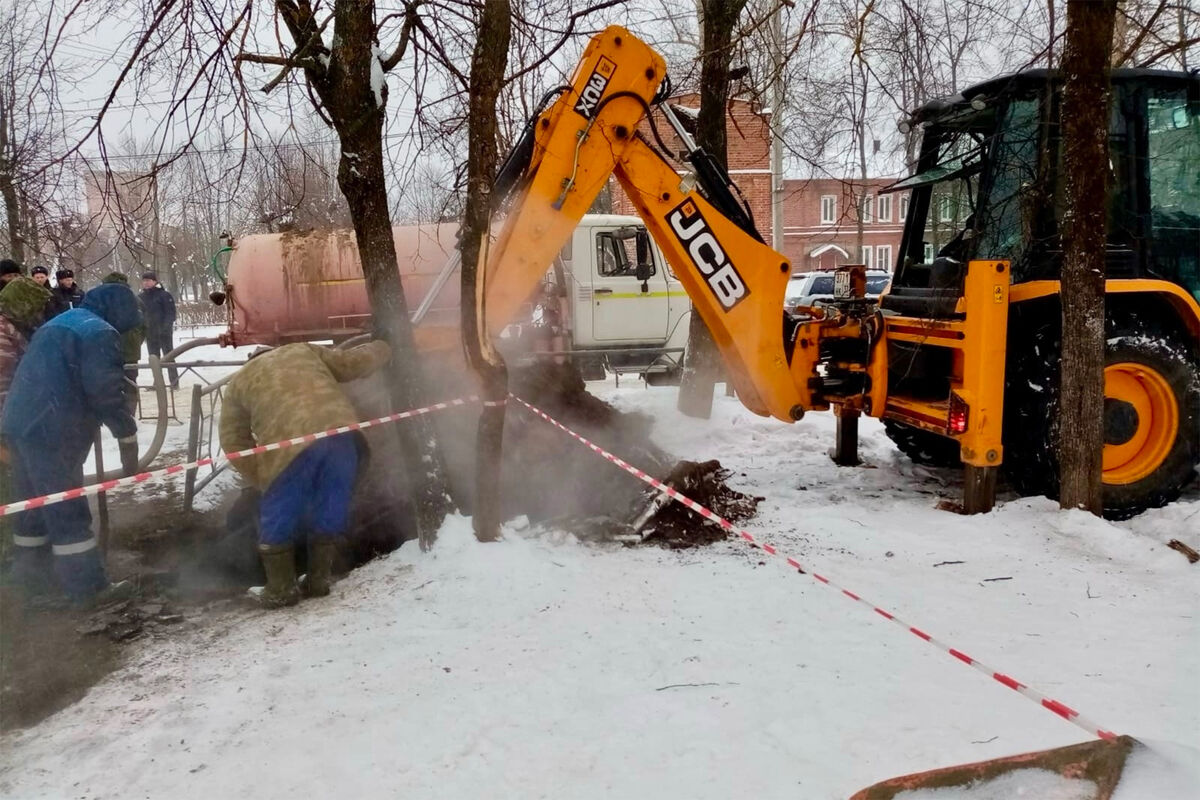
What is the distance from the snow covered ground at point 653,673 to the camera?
2.70m

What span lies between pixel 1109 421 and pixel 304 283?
822 centimetres

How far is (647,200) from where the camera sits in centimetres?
511

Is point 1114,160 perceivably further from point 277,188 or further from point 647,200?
point 277,188

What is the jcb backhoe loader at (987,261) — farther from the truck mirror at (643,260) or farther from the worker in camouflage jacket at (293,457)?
the truck mirror at (643,260)

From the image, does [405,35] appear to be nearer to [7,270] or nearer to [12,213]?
[7,270]

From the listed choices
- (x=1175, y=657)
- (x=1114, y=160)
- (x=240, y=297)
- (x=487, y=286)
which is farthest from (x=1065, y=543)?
(x=240, y=297)

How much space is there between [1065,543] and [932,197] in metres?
2.91

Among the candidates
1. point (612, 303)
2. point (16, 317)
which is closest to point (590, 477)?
point (16, 317)

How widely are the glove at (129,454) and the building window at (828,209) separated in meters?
42.1

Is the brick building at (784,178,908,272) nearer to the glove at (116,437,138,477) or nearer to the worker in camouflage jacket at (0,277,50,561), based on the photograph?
the worker in camouflage jacket at (0,277,50,561)

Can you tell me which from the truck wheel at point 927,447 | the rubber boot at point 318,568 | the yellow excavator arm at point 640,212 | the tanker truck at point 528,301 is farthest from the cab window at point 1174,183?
the tanker truck at point 528,301

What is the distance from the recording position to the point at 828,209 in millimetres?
44000

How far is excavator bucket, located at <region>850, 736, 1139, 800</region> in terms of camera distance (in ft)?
7.69

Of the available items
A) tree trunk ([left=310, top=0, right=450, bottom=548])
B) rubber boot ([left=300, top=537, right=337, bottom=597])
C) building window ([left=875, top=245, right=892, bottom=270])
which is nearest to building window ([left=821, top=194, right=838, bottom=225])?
building window ([left=875, top=245, right=892, bottom=270])
